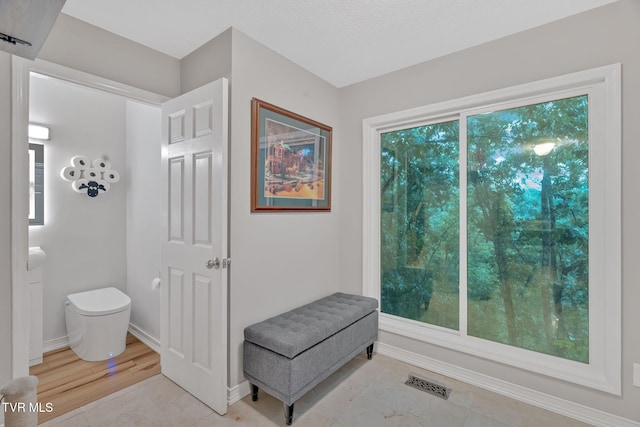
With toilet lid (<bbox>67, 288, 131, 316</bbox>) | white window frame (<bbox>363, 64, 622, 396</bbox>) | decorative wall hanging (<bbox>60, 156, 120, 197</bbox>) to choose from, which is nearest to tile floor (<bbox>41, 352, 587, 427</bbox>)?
white window frame (<bbox>363, 64, 622, 396</bbox>)

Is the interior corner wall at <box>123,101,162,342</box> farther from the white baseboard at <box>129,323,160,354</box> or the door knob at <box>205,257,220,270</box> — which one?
the door knob at <box>205,257,220,270</box>

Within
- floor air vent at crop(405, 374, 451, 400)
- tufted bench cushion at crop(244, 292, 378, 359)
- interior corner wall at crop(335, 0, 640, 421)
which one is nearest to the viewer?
interior corner wall at crop(335, 0, 640, 421)

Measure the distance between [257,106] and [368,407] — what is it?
7.03 ft

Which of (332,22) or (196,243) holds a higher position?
(332,22)

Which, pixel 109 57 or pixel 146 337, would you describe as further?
pixel 146 337

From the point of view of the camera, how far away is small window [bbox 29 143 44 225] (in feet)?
8.84

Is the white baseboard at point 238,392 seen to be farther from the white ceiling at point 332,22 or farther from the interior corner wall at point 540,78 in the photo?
the white ceiling at point 332,22

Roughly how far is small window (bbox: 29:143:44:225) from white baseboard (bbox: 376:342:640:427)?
3290mm

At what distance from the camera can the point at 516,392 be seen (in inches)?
82.0

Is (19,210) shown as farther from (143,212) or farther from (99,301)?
(99,301)

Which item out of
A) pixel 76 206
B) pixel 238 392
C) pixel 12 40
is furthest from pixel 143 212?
pixel 12 40

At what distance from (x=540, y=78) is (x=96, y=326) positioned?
3.78m

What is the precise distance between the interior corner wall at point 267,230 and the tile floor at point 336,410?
0.29 m

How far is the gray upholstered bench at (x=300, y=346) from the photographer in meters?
1.82
